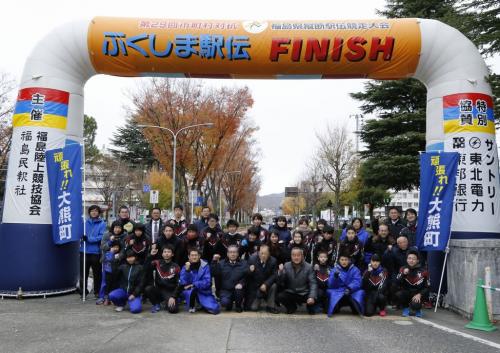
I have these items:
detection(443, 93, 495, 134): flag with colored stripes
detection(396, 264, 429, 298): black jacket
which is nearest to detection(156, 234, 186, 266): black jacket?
detection(396, 264, 429, 298): black jacket

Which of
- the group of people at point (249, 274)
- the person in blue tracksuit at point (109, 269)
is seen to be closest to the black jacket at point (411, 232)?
the group of people at point (249, 274)

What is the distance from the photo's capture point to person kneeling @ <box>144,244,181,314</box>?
772 centimetres

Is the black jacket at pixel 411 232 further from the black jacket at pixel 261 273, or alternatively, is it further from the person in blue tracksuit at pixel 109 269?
the person in blue tracksuit at pixel 109 269

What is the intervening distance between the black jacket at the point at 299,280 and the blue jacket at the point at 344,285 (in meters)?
0.31

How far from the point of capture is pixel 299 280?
7.83 meters

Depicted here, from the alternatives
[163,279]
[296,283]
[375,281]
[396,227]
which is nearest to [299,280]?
[296,283]

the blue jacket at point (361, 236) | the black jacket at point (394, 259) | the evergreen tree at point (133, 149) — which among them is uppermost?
the evergreen tree at point (133, 149)

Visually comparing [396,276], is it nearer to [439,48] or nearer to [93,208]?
[439,48]

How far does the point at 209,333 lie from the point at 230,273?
1.91 meters

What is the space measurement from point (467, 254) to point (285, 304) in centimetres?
326

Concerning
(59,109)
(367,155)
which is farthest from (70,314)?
(367,155)

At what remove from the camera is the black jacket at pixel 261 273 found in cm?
799

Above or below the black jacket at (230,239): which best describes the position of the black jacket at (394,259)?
below

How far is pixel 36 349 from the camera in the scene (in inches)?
210
